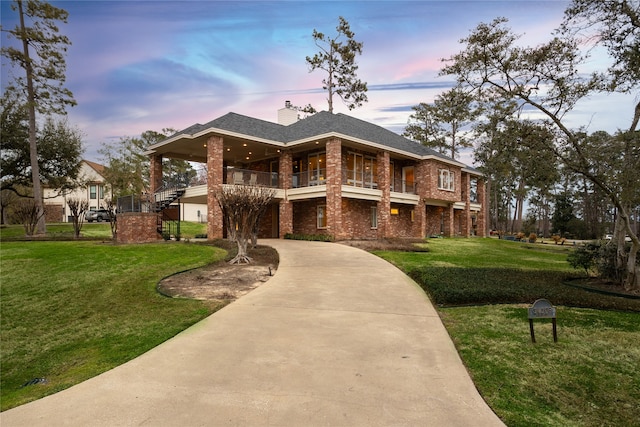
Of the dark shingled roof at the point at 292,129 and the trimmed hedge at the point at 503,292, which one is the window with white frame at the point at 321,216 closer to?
the dark shingled roof at the point at 292,129

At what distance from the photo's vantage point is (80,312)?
28.1ft

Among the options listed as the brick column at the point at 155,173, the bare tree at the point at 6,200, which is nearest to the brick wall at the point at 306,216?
the brick column at the point at 155,173

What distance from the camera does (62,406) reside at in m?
3.70

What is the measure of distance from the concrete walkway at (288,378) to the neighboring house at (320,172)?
48.1 feet

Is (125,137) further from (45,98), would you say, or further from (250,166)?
(250,166)

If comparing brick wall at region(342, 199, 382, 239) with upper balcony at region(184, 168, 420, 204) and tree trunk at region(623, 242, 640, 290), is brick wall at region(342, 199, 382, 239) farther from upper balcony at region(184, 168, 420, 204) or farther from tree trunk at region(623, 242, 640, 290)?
tree trunk at region(623, 242, 640, 290)

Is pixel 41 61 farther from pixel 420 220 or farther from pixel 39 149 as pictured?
pixel 420 220

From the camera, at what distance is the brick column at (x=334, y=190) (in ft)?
68.8

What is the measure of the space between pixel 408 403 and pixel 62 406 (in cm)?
374

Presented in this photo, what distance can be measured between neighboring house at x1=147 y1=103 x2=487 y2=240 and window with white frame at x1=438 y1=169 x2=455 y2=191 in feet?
0.29

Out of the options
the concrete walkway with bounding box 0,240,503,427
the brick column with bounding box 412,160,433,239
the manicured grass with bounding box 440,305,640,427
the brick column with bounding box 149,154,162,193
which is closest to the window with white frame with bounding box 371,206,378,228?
the brick column with bounding box 412,160,433,239

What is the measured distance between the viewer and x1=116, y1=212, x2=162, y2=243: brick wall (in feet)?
60.5

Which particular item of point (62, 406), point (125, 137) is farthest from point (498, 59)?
point (125, 137)

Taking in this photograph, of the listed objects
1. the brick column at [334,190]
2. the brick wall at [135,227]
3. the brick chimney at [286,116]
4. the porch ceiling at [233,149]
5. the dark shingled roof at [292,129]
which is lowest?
the brick wall at [135,227]
